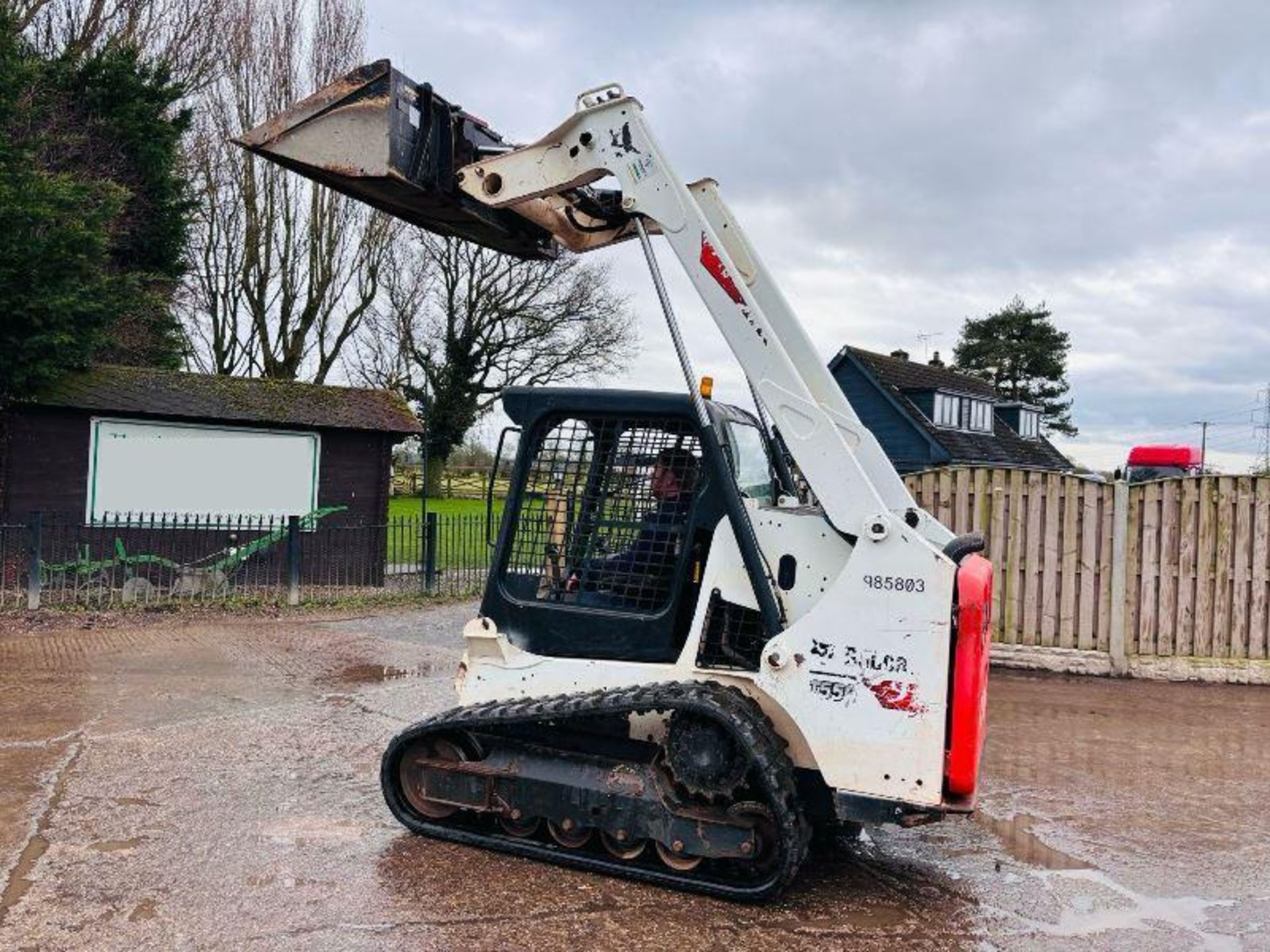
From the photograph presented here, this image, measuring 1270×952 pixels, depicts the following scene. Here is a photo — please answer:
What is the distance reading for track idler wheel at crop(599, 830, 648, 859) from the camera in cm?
466

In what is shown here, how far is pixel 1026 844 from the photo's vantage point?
5371 mm

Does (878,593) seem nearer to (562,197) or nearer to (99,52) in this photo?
(562,197)

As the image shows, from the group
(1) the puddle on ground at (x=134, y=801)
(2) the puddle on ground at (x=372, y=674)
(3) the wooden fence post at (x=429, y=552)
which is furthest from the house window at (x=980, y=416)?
(1) the puddle on ground at (x=134, y=801)

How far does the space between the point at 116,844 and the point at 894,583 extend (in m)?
3.77

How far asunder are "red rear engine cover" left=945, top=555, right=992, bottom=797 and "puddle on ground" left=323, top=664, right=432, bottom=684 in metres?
5.81

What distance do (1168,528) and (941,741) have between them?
6.64m

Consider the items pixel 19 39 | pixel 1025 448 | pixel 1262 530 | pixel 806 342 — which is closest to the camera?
pixel 806 342

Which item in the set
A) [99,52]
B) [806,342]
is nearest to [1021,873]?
[806,342]

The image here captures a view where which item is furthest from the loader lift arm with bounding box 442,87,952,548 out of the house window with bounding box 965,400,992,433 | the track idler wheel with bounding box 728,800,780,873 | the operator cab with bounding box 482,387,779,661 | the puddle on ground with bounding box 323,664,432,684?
the house window with bounding box 965,400,992,433

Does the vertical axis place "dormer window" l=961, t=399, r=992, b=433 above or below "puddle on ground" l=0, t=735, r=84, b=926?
above

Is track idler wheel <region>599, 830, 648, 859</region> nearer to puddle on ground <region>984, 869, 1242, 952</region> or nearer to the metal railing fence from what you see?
puddle on ground <region>984, 869, 1242, 952</region>

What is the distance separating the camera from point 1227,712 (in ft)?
28.1

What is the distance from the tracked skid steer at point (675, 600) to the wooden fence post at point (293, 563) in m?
8.29

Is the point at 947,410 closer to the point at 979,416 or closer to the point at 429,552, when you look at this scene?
the point at 979,416
